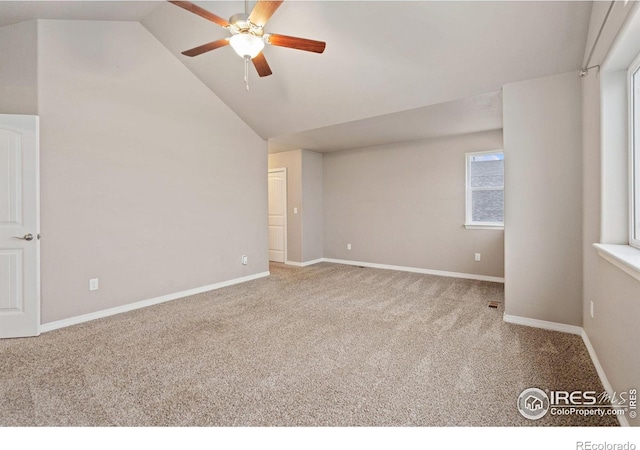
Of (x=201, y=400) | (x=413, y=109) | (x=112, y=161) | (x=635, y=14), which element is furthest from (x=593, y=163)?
(x=112, y=161)

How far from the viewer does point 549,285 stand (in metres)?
2.80

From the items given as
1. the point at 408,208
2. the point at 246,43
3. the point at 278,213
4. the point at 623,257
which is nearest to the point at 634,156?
the point at 623,257

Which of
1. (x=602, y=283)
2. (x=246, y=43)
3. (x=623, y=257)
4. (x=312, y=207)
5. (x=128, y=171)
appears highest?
(x=246, y=43)

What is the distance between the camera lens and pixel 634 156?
6.32 feet

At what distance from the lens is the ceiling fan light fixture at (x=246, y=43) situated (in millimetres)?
2219

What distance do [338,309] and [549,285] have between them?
2.05 m

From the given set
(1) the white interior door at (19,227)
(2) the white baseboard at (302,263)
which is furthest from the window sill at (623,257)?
(2) the white baseboard at (302,263)

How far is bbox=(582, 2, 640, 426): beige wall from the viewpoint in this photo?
149cm

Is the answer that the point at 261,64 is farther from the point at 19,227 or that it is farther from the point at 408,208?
the point at 408,208

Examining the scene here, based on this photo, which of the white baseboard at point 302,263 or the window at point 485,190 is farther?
the white baseboard at point 302,263

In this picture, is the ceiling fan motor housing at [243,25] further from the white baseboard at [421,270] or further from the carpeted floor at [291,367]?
the white baseboard at [421,270]

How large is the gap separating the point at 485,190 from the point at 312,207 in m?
3.18

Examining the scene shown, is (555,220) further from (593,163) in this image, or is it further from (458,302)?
(458,302)

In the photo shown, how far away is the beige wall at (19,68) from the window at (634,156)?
4.71 meters
